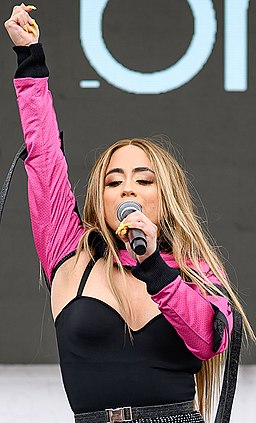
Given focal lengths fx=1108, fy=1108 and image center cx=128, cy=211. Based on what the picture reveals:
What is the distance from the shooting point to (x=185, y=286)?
2.09 m

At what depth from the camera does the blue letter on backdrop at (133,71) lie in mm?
4090

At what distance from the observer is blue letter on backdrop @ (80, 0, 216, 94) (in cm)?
409

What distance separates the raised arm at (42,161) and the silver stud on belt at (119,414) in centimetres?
33

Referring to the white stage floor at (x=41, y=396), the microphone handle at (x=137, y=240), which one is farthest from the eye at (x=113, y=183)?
the white stage floor at (x=41, y=396)

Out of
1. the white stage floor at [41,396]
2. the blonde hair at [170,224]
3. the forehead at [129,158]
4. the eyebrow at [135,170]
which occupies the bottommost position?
the white stage floor at [41,396]

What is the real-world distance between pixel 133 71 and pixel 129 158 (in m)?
1.80

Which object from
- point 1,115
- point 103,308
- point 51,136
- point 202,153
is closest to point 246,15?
point 202,153

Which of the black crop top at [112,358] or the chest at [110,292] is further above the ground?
the chest at [110,292]

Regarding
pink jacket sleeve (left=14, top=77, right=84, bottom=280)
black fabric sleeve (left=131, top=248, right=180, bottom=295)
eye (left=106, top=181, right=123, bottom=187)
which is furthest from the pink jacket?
black fabric sleeve (left=131, top=248, right=180, bottom=295)

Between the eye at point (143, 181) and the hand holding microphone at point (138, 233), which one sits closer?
the hand holding microphone at point (138, 233)

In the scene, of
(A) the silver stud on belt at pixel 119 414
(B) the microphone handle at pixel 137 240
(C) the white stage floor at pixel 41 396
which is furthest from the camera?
(C) the white stage floor at pixel 41 396

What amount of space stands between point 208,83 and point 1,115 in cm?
78

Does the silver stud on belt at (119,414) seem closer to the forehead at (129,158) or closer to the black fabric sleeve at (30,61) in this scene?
the forehead at (129,158)

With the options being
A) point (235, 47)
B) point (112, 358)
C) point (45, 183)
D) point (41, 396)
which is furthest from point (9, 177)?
point (235, 47)
